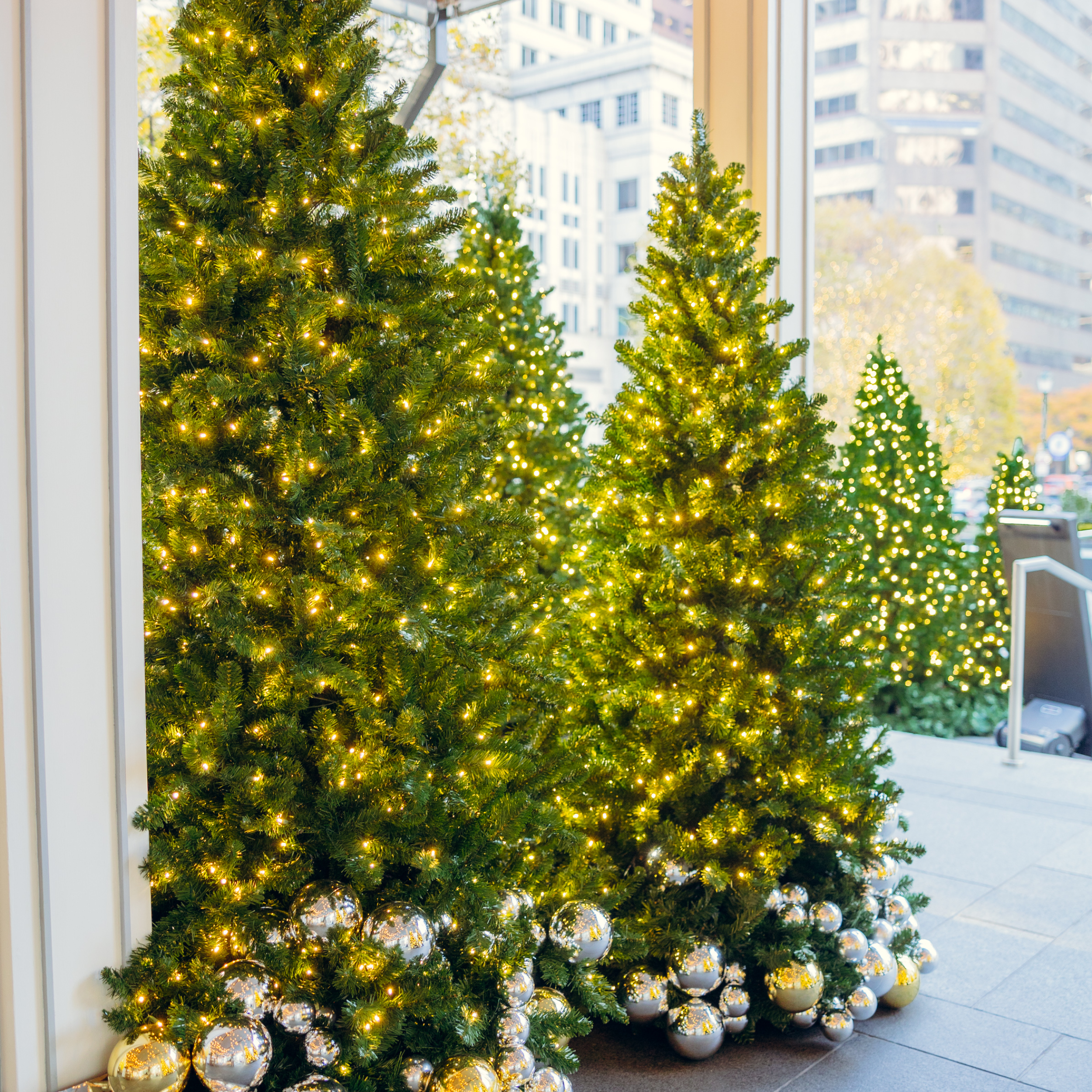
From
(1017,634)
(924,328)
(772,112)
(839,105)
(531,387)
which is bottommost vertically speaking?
(1017,634)

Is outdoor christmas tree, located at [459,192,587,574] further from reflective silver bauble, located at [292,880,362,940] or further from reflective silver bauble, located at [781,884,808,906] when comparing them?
reflective silver bauble, located at [292,880,362,940]

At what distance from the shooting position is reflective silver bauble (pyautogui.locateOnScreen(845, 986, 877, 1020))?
2.50 m

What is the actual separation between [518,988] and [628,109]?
Answer: 12.5m

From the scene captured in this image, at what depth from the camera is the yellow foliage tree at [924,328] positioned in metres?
14.4

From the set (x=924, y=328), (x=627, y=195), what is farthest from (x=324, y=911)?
(x=924, y=328)

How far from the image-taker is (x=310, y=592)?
6.04 ft

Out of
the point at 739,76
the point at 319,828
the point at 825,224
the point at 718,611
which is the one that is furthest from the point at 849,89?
the point at 319,828

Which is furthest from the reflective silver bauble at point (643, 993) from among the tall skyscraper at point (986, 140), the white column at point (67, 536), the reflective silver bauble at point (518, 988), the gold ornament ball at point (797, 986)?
the tall skyscraper at point (986, 140)

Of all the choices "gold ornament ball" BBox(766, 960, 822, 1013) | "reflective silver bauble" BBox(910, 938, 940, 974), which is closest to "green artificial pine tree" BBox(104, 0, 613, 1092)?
"gold ornament ball" BBox(766, 960, 822, 1013)

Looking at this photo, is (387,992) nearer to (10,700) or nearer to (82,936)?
(82,936)

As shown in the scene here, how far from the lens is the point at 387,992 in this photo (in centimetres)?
183

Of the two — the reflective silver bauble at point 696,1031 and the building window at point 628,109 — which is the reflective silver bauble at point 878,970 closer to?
the reflective silver bauble at point 696,1031

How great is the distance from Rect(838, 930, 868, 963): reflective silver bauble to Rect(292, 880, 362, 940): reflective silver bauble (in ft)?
4.23

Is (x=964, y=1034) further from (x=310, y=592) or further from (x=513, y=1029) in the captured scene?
(x=310, y=592)
